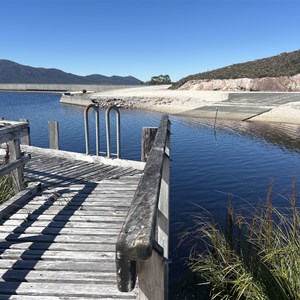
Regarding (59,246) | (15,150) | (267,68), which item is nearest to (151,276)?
(59,246)

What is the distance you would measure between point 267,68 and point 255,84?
8668 mm

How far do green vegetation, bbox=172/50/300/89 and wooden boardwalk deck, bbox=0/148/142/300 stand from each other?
52644mm

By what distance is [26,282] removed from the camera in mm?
3549

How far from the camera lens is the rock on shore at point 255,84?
163 ft

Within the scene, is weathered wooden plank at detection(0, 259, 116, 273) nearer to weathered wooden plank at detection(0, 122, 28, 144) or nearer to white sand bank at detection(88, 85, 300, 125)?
weathered wooden plank at detection(0, 122, 28, 144)

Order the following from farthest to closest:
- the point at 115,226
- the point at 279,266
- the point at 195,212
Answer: the point at 195,212 → the point at 115,226 → the point at 279,266

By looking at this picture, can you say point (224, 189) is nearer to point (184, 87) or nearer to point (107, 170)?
point (107, 170)

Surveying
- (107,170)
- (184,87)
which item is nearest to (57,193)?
(107,170)

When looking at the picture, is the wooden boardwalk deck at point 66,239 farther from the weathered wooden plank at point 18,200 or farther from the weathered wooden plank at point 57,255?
the weathered wooden plank at point 18,200

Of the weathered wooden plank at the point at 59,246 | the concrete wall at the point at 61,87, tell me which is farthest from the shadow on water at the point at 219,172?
the concrete wall at the point at 61,87

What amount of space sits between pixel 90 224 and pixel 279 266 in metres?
2.78

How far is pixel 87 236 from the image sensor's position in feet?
15.0

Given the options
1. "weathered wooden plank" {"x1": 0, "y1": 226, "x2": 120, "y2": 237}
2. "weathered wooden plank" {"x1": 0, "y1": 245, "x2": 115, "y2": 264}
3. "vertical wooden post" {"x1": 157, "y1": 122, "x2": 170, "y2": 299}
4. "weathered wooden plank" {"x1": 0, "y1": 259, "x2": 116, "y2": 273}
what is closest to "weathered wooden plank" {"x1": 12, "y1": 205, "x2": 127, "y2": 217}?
"weathered wooden plank" {"x1": 0, "y1": 226, "x2": 120, "y2": 237}

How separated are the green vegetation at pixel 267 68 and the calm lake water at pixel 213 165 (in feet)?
100.0
